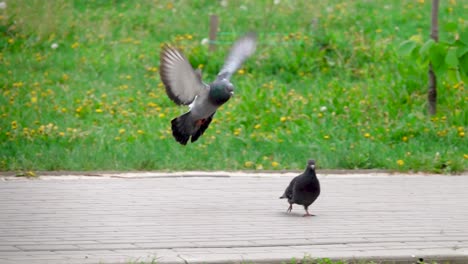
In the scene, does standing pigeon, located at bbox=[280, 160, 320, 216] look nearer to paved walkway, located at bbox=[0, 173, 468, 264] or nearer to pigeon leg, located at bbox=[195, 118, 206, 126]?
paved walkway, located at bbox=[0, 173, 468, 264]

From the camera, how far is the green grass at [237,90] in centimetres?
1048

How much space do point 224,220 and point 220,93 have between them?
1199mm

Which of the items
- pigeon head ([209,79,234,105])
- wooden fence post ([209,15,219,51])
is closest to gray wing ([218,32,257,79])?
pigeon head ([209,79,234,105])

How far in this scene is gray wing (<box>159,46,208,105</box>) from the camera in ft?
27.6

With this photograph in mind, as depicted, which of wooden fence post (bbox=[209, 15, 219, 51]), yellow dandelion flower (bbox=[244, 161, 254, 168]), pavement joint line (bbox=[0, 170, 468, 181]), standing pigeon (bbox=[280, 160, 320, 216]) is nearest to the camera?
standing pigeon (bbox=[280, 160, 320, 216])

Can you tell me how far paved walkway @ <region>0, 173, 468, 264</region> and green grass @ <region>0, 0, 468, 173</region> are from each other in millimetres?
758

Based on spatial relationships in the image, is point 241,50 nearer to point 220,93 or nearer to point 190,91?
point 190,91

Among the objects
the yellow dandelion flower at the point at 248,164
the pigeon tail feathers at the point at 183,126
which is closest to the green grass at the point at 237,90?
the yellow dandelion flower at the point at 248,164

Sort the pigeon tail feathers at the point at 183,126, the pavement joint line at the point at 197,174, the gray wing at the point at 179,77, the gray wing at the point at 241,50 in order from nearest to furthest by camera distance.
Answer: the gray wing at the point at 179,77, the pigeon tail feathers at the point at 183,126, the gray wing at the point at 241,50, the pavement joint line at the point at 197,174

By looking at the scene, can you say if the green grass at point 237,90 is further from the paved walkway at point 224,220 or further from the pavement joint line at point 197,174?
the paved walkway at point 224,220

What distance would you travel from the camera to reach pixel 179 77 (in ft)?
27.9

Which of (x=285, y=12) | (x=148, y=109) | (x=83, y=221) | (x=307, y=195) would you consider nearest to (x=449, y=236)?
(x=307, y=195)

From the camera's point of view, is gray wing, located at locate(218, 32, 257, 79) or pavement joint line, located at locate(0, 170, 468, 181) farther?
pavement joint line, located at locate(0, 170, 468, 181)

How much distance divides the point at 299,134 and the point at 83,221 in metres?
4.63
